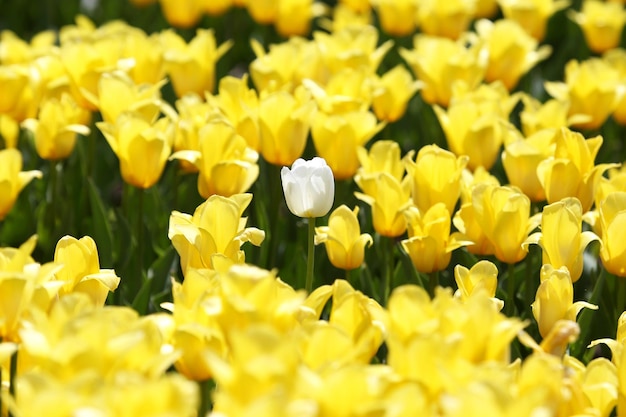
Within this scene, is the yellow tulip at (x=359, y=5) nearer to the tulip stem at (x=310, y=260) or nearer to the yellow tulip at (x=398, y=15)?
the yellow tulip at (x=398, y=15)

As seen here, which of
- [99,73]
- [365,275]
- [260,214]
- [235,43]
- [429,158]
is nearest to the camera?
[429,158]

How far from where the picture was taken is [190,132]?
3.31m

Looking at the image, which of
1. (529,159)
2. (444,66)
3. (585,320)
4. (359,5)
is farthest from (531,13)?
(585,320)

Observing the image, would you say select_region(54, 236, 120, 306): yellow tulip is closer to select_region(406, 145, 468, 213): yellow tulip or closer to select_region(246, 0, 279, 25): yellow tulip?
select_region(406, 145, 468, 213): yellow tulip

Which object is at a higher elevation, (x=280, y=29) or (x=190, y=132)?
(x=190, y=132)

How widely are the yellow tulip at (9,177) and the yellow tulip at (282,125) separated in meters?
0.68

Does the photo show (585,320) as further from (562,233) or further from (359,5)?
(359,5)

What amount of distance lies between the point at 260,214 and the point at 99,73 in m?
0.76

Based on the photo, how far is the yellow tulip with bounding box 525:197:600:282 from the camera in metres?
2.67

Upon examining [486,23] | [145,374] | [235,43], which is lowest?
[235,43]

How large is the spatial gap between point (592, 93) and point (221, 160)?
1.47 meters

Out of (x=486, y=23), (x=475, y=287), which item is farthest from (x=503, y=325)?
(x=486, y=23)

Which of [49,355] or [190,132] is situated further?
[190,132]

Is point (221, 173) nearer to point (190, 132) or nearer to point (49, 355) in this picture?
point (190, 132)
